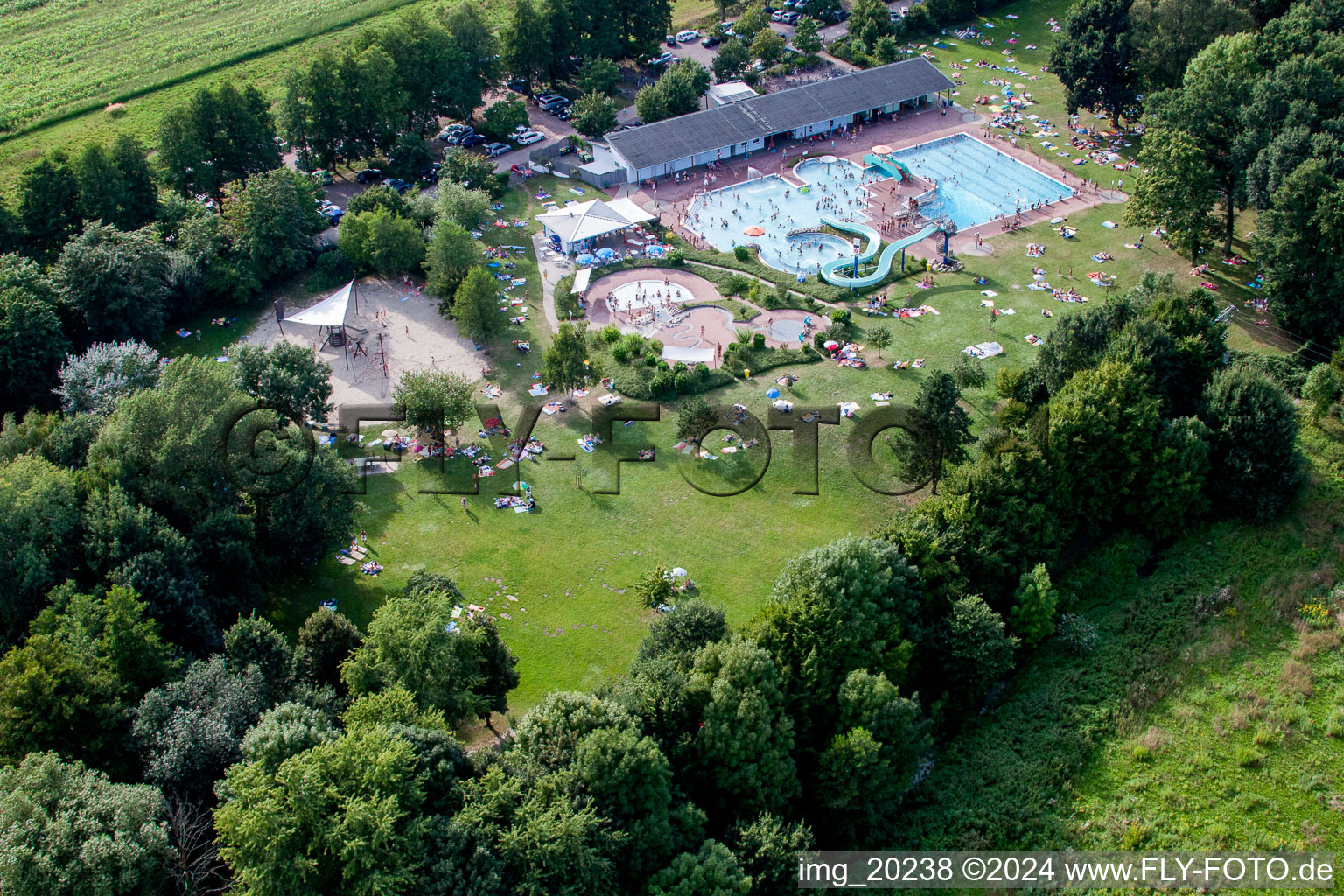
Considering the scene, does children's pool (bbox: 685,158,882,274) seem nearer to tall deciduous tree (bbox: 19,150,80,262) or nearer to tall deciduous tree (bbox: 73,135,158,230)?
tall deciduous tree (bbox: 73,135,158,230)

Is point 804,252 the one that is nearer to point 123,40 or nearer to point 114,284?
point 114,284

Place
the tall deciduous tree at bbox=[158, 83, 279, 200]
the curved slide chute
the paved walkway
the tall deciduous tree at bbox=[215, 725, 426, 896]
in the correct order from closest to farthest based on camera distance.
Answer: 1. the tall deciduous tree at bbox=[215, 725, 426, 896]
2. the paved walkway
3. the curved slide chute
4. the tall deciduous tree at bbox=[158, 83, 279, 200]

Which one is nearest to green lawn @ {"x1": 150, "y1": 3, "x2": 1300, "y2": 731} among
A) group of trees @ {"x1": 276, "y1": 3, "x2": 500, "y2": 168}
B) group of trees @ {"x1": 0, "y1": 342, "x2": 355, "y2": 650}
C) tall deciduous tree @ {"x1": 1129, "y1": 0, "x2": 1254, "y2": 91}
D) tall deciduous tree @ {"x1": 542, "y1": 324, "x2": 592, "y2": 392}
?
tall deciduous tree @ {"x1": 542, "y1": 324, "x2": 592, "y2": 392}

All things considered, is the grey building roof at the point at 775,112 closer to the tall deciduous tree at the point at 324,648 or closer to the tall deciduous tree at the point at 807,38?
the tall deciduous tree at the point at 807,38

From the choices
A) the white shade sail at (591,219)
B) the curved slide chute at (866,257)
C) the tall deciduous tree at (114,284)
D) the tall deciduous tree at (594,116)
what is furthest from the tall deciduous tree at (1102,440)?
the tall deciduous tree at (114,284)

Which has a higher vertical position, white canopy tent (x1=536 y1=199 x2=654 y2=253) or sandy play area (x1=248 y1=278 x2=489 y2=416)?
white canopy tent (x1=536 y1=199 x2=654 y2=253)

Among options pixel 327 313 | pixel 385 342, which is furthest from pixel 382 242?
pixel 327 313
